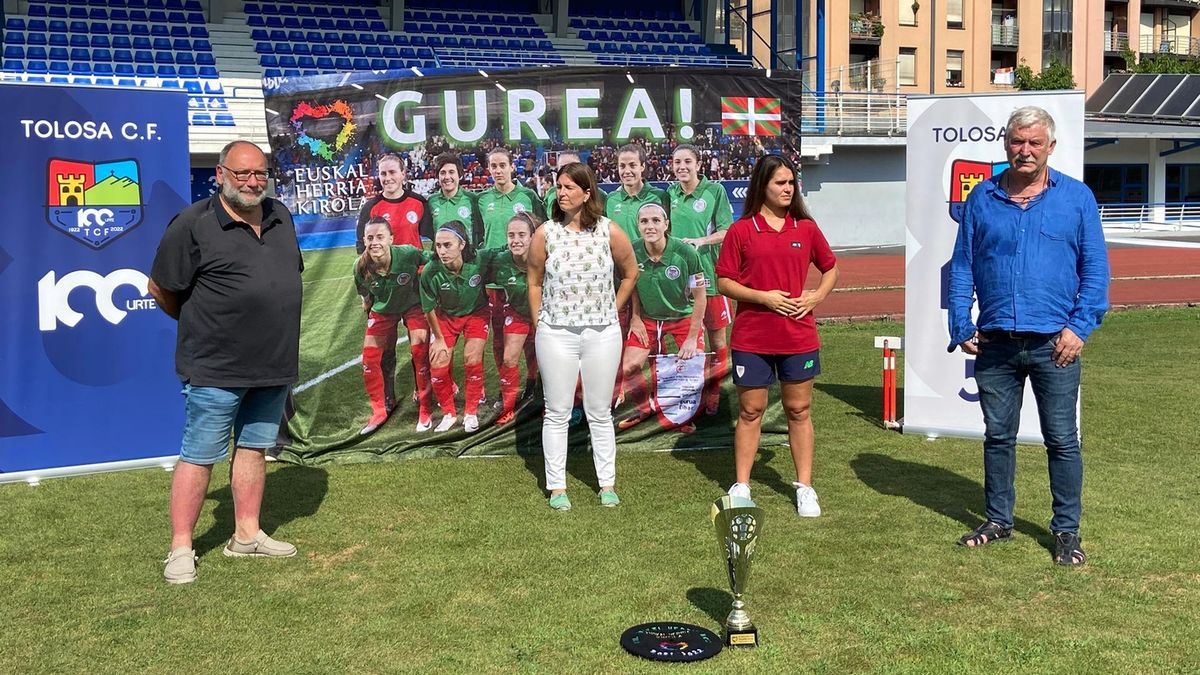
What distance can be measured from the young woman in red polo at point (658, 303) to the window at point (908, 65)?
147 feet

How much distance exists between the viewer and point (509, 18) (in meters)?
26.7

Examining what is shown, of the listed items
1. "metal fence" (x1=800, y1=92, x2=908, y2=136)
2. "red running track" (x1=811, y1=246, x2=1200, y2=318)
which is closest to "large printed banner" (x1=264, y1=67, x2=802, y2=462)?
"red running track" (x1=811, y1=246, x2=1200, y2=318)

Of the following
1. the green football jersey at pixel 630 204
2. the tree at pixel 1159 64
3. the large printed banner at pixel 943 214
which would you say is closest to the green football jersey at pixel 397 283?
the green football jersey at pixel 630 204

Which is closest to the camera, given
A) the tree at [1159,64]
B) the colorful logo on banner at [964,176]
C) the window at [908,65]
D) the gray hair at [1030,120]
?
→ the gray hair at [1030,120]

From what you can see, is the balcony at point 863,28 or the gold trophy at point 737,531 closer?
the gold trophy at point 737,531

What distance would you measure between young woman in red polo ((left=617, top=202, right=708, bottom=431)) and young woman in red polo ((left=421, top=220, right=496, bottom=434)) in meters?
0.96

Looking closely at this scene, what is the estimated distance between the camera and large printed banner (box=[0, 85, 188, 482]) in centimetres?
637

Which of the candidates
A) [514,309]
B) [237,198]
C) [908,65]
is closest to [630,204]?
[514,309]

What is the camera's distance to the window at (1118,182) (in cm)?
4438

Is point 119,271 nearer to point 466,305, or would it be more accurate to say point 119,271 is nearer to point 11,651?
point 466,305

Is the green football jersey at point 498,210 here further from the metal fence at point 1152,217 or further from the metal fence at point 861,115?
the metal fence at point 1152,217

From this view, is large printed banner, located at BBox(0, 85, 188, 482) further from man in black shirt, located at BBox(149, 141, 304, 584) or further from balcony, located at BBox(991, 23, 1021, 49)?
balcony, located at BBox(991, 23, 1021, 49)

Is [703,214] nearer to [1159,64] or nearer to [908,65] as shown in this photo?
[908,65]

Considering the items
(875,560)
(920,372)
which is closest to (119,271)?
(875,560)
